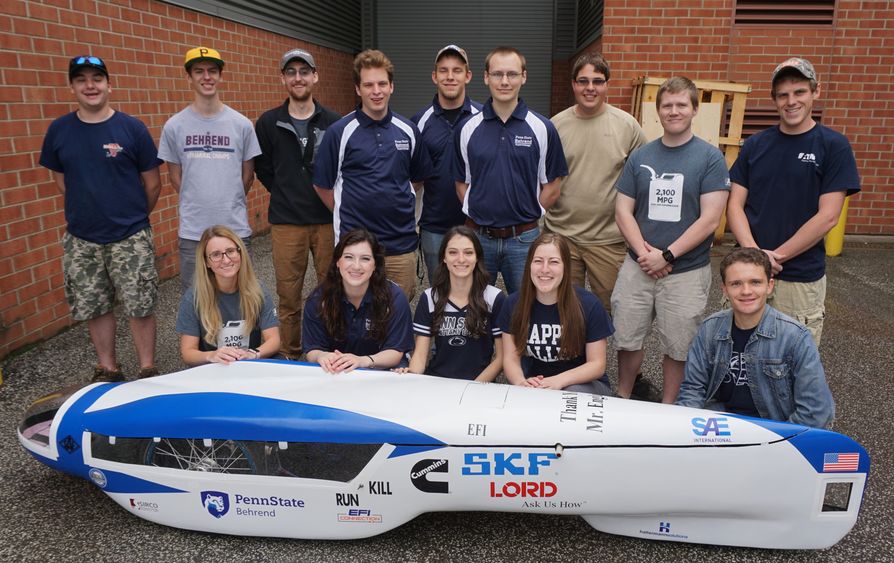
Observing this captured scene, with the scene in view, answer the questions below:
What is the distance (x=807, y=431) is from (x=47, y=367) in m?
4.58

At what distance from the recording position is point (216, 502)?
9.03 feet

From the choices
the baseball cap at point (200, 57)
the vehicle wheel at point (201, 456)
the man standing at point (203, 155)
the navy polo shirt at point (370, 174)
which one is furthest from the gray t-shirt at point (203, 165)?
the vehicle wheel at point (201, 456)

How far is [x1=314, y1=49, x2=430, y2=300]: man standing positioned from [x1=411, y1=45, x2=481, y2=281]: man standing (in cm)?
25

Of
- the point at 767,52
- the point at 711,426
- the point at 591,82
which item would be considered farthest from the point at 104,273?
the point at 767,52

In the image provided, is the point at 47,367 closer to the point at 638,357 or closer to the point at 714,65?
the point at 638,357

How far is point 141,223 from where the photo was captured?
13.7ft

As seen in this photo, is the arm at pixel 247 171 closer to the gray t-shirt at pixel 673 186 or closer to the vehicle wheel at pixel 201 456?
the vehicle wheel at pixel 201 456

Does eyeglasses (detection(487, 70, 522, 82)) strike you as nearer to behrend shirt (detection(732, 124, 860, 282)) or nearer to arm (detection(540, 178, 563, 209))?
arm (detection(540, 178, 563, 209))

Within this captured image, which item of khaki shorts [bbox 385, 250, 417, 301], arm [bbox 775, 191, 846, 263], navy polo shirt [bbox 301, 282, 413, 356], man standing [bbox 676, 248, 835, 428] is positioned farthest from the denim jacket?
khaki shorts [bbox 385, 250, 417, 301]

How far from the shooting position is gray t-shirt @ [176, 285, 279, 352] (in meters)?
3.50

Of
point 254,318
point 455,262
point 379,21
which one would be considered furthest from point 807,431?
point 379,21

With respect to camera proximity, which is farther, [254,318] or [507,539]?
[254,318]

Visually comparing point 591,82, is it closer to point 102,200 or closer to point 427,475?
point 427,475

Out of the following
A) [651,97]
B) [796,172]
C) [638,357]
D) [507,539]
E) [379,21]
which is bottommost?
[507,539]
